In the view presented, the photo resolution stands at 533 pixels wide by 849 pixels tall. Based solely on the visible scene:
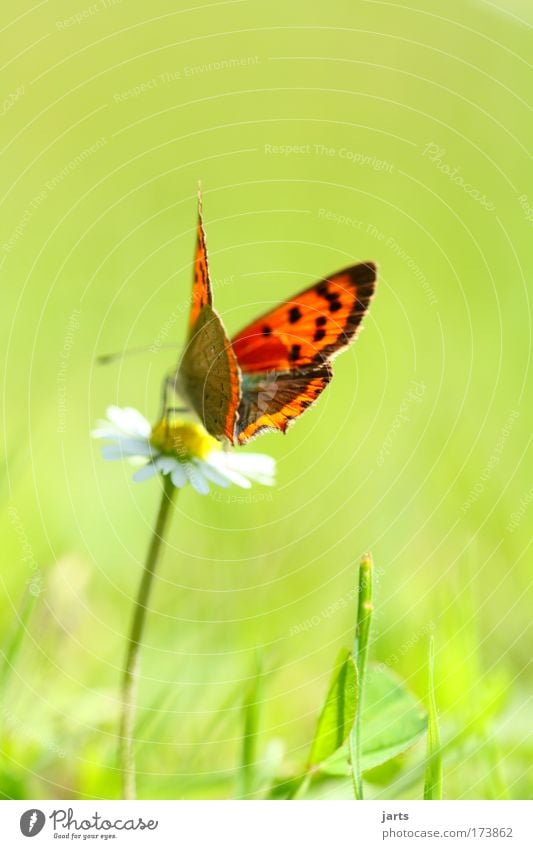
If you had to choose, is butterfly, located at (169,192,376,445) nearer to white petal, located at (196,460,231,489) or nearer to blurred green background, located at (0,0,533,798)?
white petal, located at (196,460,231,489)

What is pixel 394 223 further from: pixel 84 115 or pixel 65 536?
pixel 65 536

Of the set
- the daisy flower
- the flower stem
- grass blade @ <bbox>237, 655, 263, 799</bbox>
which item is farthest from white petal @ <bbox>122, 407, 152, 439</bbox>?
grass blade @ <bbox>237, 655, 263, 799</bbox>

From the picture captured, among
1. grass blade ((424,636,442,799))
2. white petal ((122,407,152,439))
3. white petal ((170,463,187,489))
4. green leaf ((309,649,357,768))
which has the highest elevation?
white petal ((122,407,152,439))

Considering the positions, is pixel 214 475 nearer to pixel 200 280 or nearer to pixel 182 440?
pixel 182 440

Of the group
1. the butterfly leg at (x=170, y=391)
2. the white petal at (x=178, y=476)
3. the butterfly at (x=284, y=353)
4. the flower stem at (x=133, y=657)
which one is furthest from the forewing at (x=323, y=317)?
the flower stem at (x=133, y=657)

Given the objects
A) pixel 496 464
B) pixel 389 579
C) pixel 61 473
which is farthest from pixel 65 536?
pixel 496 464
